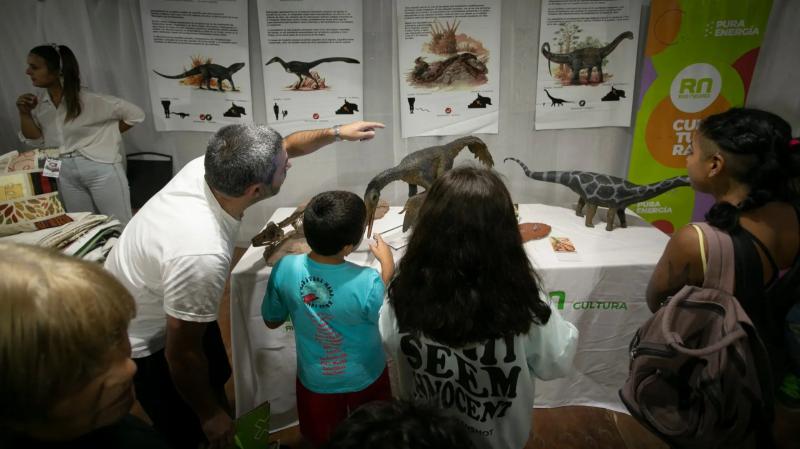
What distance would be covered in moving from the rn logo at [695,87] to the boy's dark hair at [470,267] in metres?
1.86

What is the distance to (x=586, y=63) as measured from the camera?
7.35 feet

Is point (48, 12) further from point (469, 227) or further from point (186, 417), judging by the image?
point (469, 227)

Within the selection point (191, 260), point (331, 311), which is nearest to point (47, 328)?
point (191, 260)

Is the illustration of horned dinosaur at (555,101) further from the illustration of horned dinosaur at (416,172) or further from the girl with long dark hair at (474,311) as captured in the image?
the girl with long dark hair at (474,311)

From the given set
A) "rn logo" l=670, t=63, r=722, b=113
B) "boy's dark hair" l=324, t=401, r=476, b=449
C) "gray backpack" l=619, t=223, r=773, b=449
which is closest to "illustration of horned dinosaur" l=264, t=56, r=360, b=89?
"rn logo" l=670, t=63, r=722, b=113

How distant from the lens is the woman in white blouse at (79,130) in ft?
7.09

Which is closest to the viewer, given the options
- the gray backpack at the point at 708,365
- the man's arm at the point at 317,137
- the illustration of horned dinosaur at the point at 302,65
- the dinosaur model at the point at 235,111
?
the gray backpack at the point at 708,365

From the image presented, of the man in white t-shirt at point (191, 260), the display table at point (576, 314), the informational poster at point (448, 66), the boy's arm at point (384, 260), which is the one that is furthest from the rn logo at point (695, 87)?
the man in white t-shirt at point (191, 260)

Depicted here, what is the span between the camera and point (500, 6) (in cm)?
215

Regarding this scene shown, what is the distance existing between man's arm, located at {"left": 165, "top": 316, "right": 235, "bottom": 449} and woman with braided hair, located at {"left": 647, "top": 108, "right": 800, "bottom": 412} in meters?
1.32

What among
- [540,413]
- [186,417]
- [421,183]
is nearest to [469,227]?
[421,183]

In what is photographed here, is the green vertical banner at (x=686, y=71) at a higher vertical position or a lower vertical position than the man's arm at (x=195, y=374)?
higher

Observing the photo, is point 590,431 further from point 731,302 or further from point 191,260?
point 191,260

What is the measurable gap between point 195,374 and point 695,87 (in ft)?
8.42
